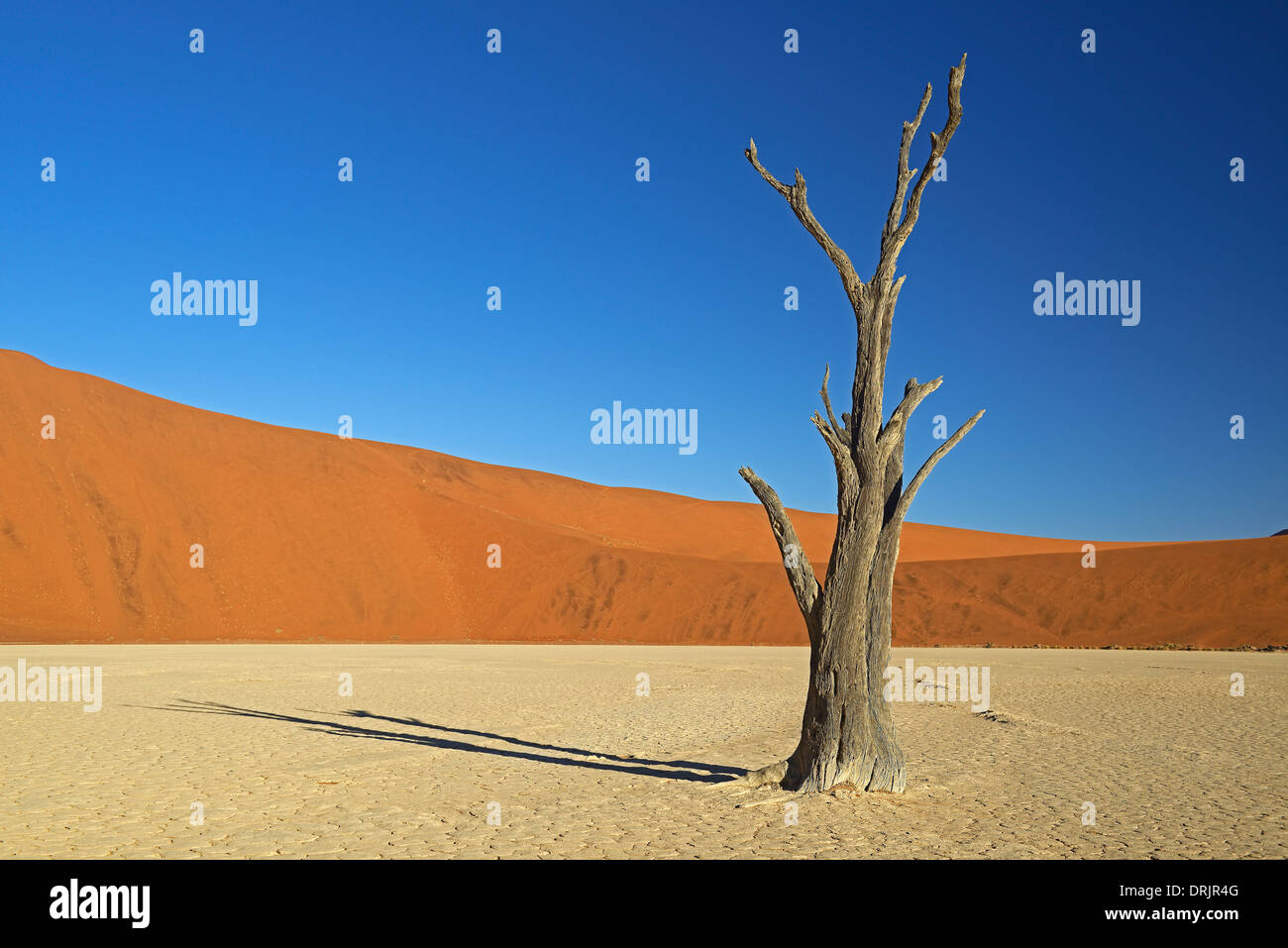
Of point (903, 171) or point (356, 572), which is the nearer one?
point (903, 171)

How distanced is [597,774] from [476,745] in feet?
9.21

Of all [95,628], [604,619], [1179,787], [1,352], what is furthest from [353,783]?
[1,352]

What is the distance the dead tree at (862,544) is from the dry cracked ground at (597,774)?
1.53 feet

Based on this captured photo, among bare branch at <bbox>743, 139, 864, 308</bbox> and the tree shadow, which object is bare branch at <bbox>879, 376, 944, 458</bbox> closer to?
→ bare branch at <bbox>743, 139, 864, 308</bbox>

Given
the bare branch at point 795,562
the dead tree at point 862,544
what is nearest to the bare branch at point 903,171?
the dead tree at point 862,544

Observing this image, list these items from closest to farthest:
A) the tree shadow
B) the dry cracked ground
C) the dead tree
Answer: the dry cracked ground
the dead tree
the tree shadow

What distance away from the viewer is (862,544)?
9.30m

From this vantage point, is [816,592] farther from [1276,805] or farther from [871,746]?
[1276,805]

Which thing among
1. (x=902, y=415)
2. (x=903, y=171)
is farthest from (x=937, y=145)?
(x=902, y=415)

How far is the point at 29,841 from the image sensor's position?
7.16 m

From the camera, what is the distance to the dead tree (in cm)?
918

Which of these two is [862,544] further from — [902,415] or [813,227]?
[813,227]

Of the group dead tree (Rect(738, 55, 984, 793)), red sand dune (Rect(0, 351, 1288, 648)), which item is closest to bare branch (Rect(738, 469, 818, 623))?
dead tree (Rect(738, 55, 984, 793))

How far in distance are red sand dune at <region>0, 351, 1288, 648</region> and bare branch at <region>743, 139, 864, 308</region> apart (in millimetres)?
37562
